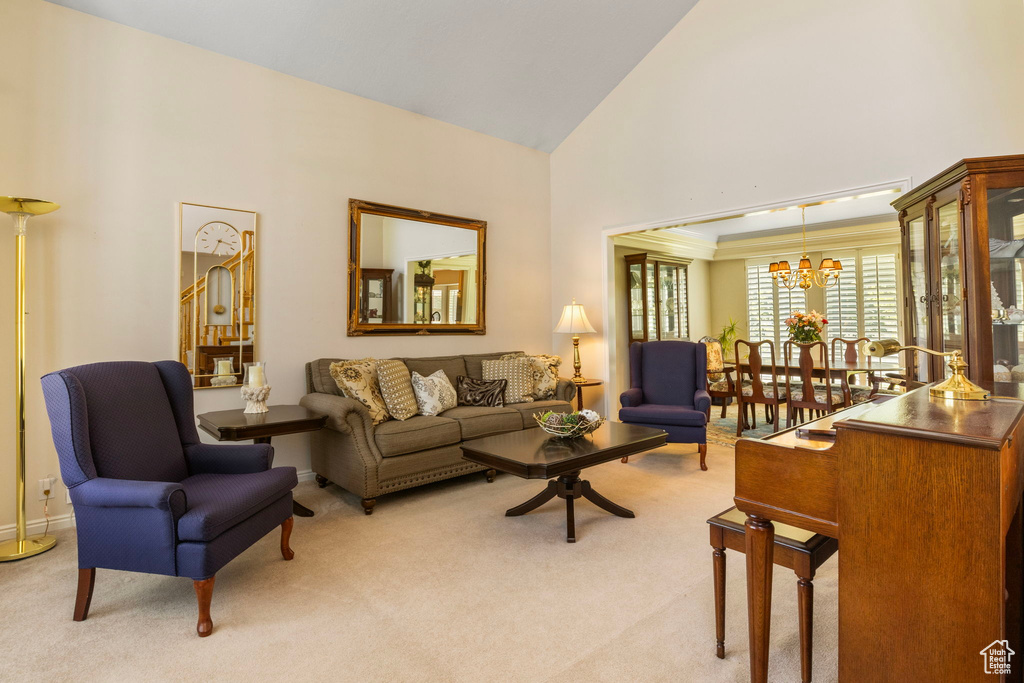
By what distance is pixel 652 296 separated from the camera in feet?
23.1

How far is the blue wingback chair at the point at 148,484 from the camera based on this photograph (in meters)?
2.07

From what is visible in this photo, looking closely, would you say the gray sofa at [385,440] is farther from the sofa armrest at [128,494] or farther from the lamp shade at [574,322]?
the sofa armrest at [128,494]

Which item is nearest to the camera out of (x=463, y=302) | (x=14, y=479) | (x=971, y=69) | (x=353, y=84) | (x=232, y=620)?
(x=232, y=620)

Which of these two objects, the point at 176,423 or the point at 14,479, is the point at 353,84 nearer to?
the point at 176,423

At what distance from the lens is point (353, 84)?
435 centimetres

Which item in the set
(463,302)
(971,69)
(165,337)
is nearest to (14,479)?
(165,337)

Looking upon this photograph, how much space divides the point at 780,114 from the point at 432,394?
3.57m

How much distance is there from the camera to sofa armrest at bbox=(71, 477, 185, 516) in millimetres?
2029

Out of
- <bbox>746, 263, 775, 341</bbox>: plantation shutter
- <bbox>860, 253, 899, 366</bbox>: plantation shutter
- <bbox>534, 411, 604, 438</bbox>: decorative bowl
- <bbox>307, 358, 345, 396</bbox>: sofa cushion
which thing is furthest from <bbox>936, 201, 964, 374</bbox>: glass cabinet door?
<bbox>746, 263, 775, 341</bbox>: plantation shutter

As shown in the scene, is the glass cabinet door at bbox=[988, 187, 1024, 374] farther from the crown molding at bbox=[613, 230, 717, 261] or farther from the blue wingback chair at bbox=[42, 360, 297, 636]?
the crown molding at bbox=[613, 230, 717, 261]

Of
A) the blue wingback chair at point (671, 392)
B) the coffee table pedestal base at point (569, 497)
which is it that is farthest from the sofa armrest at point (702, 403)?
the coffee table pedestal base at point (569, 497)

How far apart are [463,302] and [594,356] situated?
5.12 ft

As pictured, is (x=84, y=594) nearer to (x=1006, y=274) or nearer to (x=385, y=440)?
(x=385, y=440)

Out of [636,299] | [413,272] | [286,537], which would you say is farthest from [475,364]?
[636,299]
